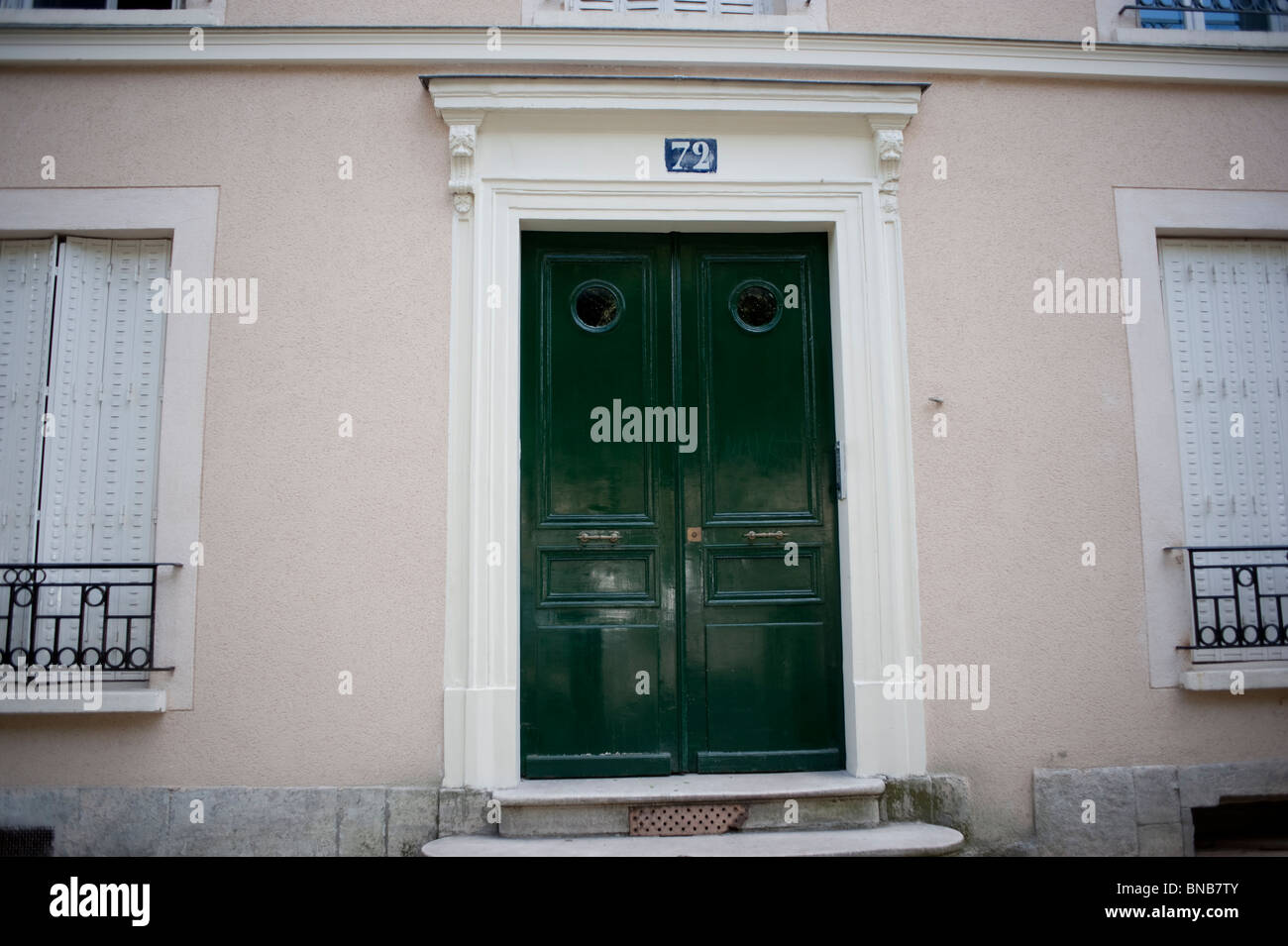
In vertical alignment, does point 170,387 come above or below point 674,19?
below

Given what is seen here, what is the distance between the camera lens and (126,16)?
15.2 ft

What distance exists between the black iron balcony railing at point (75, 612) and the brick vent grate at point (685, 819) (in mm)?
2641

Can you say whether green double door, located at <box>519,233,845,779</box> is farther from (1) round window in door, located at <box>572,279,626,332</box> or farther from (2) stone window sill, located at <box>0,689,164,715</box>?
(2) stone window sill, located at <box>0,689,164,715</box>

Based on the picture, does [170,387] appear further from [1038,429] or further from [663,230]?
[1038,429]

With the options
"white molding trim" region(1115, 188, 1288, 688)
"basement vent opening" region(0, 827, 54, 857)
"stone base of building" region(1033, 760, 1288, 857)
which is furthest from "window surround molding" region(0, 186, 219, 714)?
"white molding trim" region(1115, 188, 1288, 688)

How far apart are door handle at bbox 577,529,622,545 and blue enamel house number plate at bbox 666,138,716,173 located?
2.01 m

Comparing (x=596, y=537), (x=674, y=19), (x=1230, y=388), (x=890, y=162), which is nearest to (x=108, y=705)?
(x=596, y=537)

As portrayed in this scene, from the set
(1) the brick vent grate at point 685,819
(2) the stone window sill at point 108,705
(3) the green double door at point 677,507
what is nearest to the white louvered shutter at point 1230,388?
(3) the green double door at point 677,507

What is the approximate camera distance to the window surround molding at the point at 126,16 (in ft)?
15.0

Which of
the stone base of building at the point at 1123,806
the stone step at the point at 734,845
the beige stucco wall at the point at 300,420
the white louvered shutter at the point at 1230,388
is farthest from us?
the white louvered shutter at the point at 1230,388

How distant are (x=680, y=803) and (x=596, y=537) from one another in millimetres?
1416

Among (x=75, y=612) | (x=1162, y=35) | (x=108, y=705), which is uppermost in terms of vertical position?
(x=1162, y=35)

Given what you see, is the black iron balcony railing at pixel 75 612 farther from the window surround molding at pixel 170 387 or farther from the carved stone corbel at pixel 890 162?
the carved stone corbel at pixel 890 162

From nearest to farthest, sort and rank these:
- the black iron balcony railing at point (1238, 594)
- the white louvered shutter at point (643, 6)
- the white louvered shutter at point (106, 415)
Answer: the white louvered shutter at point (106, 415)
the black iron balcony railing at point (1238, 594)
the white louvered shutter at point (643, 6)
